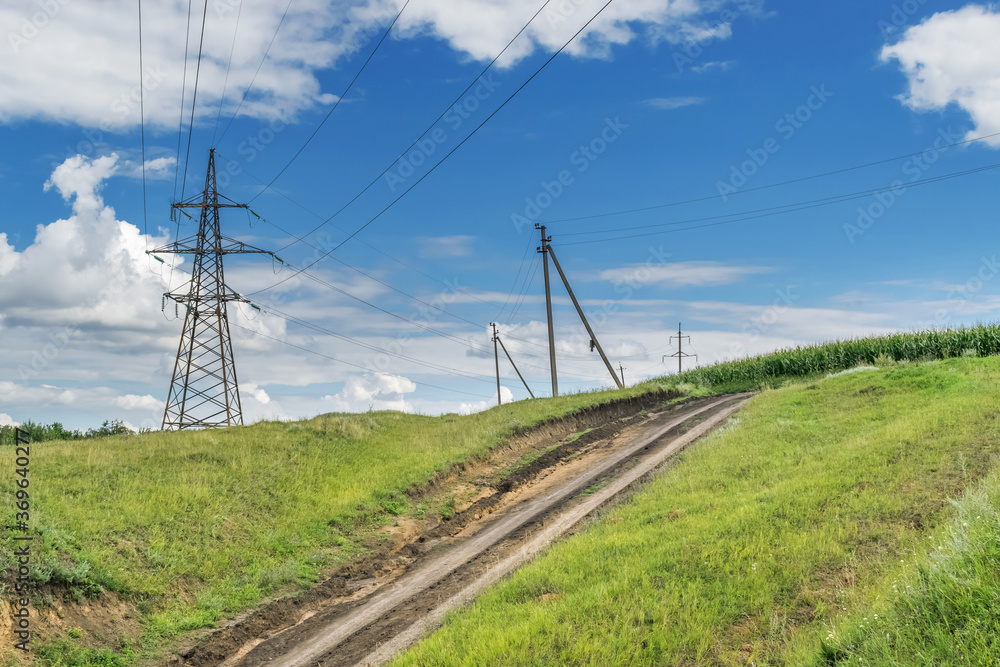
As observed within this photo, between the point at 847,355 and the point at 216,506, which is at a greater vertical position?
the point at 847,355

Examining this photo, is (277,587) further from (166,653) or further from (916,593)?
(916,593)

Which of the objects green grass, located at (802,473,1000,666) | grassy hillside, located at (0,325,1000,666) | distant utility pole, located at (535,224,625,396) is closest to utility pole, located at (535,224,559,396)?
distant utility pole, located at (535,224,625,396)

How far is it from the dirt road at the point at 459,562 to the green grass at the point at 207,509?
5.58 ft

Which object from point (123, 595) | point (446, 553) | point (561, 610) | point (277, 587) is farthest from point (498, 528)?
point (123, 595)

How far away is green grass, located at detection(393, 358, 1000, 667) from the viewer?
297 inches

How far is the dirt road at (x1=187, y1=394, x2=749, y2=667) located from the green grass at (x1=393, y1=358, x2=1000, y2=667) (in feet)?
4.56

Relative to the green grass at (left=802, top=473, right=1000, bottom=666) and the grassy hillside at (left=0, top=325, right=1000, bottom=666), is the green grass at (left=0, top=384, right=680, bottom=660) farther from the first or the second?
the green grass at (left=802, top=473, right=1000, bottom=666)

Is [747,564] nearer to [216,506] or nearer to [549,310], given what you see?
[216,506]

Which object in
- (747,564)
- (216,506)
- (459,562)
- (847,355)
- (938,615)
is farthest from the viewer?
(847,355)

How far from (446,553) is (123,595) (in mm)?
6678

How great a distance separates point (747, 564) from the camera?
30.3 ft

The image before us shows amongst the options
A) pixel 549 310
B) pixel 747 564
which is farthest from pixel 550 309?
pixel 747 564

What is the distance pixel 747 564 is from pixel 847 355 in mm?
34169

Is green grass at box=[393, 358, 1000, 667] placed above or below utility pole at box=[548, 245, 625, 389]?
below
